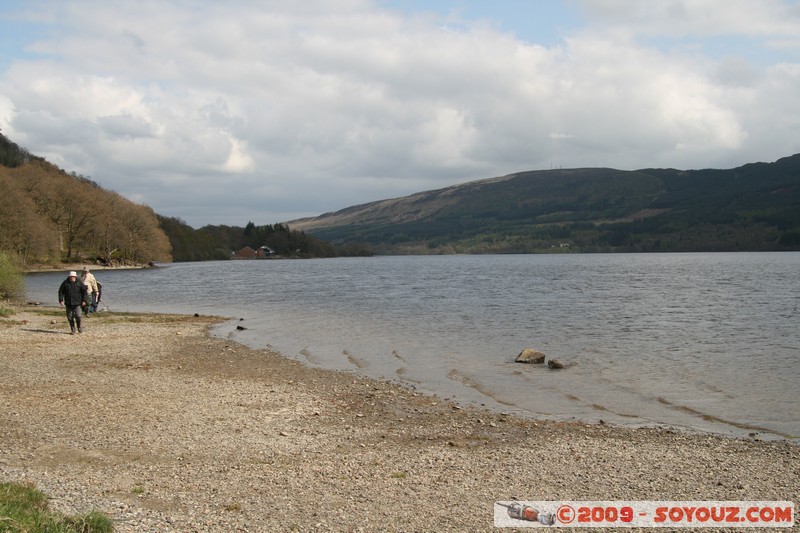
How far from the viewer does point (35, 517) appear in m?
6.92

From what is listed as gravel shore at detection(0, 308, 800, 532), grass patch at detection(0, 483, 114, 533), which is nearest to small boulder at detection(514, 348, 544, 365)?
gravel shore at detection(0, 308, 800, 532)

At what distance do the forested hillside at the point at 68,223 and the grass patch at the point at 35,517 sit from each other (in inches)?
3296

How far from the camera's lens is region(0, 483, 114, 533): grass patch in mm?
6524

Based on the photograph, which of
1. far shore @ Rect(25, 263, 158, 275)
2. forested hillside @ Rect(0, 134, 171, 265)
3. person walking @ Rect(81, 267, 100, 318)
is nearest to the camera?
person walking @ Rect(81, 267, 100, 318)

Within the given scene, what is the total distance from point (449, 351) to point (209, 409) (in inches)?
572

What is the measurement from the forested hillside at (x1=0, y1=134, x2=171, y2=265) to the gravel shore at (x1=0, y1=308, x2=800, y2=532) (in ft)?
253

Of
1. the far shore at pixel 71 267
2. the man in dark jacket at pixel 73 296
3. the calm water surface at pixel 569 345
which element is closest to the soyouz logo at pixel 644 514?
the calm water surface at pixel 569 345

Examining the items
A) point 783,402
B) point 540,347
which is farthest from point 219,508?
point 540,347

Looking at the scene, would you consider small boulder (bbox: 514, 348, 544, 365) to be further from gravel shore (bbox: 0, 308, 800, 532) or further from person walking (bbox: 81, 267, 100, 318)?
person walking (bbox: 81, 267, 100, 318)

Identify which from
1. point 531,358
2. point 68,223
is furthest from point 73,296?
point 68,223

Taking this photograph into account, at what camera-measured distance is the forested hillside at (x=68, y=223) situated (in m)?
85.1

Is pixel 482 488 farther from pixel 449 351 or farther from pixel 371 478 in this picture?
pixel 449 351

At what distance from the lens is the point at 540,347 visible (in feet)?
95.4

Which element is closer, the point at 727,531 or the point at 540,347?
the point at 727,531
